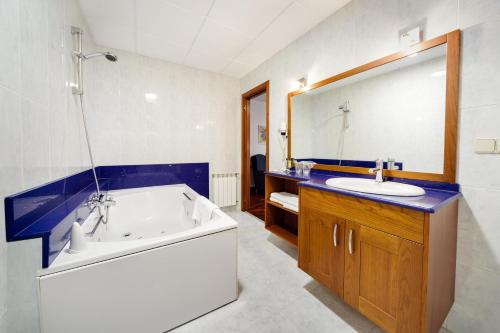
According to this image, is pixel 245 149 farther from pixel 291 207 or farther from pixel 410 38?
pixel 410 38

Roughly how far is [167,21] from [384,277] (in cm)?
263

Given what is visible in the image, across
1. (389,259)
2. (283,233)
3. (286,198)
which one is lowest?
(283,233)

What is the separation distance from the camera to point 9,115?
76cm

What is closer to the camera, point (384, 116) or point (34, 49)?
point (34, 49)

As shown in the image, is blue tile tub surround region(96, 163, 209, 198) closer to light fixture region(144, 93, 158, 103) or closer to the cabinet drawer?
light fixture region(144, 93, 158, 103)

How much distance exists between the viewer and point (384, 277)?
3.12 feet

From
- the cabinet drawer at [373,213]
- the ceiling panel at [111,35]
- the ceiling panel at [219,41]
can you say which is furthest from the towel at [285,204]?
the ceiling panel at [111,35]

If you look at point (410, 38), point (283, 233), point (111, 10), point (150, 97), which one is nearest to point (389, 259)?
point (283, 233)

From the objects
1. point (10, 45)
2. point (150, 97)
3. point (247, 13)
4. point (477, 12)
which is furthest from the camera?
point (150, 97)

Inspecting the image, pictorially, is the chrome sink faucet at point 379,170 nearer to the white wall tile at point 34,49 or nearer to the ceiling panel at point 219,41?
the ceiling panel at point 219,41

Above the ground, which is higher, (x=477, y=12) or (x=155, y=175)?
(x=477, y=12)

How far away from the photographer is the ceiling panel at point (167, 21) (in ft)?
5.47

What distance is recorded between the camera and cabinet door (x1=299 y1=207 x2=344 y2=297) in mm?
1166

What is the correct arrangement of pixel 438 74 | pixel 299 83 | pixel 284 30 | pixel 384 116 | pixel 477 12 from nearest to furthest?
pixel 477 12 < pixel 438 74 < pixel 384 116 < pixel 284 30 < pixel 299 83
